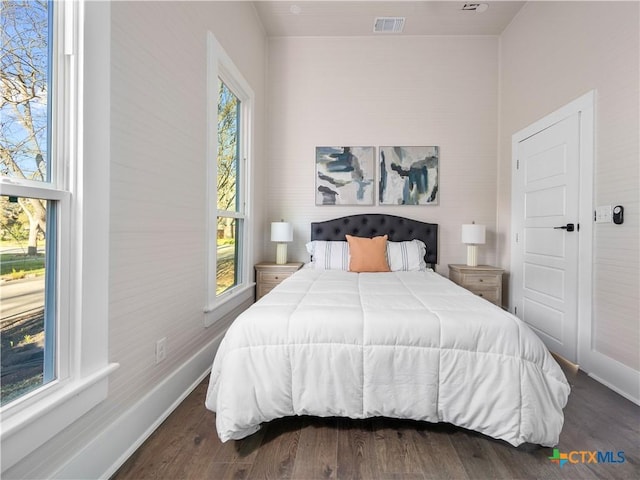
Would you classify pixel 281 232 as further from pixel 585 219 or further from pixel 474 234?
pixel 585 219

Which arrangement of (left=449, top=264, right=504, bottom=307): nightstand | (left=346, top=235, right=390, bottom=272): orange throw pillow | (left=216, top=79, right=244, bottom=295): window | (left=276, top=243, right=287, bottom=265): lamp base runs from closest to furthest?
(left=216, top=79, right=244, bottom=295): window
(left=346, top=235, right=390, bottom=272): orange throw pillow
(left=449, top=264, right=504, bottom=307): nightstand
(left=276, top=243, right=287, bottom=265): lamp base

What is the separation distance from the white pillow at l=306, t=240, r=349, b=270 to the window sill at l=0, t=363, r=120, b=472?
2.15 m

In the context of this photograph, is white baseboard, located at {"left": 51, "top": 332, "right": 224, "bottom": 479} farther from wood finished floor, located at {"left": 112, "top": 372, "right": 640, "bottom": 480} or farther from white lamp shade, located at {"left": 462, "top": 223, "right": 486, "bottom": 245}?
white lamp shade, located at {"left": 462, "top": 223, "right": 486, "bottom": 245}

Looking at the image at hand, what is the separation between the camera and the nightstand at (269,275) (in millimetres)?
3297

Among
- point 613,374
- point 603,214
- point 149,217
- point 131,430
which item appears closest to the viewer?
point 131,430

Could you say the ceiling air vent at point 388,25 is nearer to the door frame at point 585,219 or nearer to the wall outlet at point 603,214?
the door frame at point 585,219

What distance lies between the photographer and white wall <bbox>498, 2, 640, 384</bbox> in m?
1.96

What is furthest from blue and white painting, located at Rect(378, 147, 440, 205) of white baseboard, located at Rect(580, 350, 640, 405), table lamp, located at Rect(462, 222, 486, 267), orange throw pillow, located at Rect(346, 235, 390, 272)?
white baseboard, located at Rect(580, 350, 640, 405)

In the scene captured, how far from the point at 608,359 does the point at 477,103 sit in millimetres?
2878

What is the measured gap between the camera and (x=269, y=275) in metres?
3.30

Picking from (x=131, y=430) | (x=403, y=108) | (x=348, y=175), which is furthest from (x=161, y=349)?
(x=403, y=108)

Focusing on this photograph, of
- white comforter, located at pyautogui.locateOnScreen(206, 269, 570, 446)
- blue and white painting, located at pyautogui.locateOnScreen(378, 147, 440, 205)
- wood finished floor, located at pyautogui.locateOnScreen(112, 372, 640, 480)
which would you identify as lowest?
wood finished floor, located at pyautogui.locateOnScreen(112, 372, 640, 480)

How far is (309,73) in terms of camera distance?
366 centimetres

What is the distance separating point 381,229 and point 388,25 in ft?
7.55
